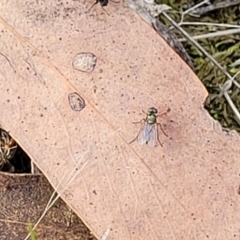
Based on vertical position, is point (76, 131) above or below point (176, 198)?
above

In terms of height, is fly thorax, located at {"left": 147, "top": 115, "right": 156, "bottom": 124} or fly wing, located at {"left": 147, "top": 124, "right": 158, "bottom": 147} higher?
fly thorax, located at {"left": 147, "top": 115, "right": 156, "bottom": 124}

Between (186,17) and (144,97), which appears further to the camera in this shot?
(186,17)

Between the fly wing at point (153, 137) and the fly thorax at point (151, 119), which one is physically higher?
the fly thorax at point (151, 119)

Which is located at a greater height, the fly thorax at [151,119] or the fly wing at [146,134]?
the fly thorax at [151,119]

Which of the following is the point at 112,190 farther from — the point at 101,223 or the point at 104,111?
the point at 104,111

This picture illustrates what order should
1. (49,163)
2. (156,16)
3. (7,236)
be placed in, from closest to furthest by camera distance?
(49,163) → (7,236) → (156,16)

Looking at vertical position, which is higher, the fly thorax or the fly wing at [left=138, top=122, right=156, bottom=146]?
the fly thorax

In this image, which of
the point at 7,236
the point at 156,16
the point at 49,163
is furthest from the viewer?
the point at 156,16

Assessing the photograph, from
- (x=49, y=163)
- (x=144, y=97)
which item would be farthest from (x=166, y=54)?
(x=49, y=163)
